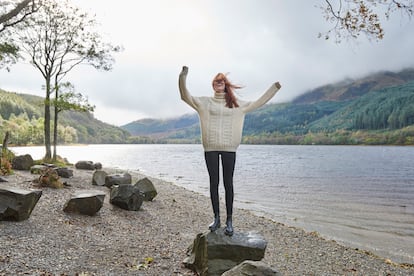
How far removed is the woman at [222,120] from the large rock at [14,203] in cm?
562

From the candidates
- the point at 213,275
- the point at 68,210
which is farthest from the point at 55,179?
the point at 213,275

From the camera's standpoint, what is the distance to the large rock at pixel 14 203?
8.51 m

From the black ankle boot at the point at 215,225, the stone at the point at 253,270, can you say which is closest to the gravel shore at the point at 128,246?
the black ankle boot at the point at 215,225

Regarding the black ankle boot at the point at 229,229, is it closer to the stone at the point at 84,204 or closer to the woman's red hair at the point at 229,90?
the woman's red hair at the point at 229,90

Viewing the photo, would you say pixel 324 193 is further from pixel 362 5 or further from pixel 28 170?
pixel 362 5

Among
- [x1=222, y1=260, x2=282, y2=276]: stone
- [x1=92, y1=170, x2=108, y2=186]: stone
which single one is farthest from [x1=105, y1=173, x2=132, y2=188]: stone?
[x1=222, y1=260, x2=282, y2=276]: stone

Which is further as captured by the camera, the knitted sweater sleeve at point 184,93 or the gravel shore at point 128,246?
the gravel shore at point 128,246

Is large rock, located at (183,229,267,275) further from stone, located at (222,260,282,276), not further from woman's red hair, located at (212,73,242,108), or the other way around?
woman's red hair, located at (212,73,242,108)

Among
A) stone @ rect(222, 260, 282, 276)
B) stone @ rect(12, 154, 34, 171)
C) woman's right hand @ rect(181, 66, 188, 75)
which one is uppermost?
woman's right hand @ rect(181, 66, 188, 75)

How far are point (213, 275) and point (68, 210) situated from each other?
6189 mm

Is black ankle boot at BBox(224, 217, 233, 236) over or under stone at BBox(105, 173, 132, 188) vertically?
over

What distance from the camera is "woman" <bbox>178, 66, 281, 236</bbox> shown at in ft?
19.8

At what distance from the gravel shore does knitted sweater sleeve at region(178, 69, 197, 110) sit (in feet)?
12.1

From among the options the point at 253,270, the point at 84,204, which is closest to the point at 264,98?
the point at 253,270
